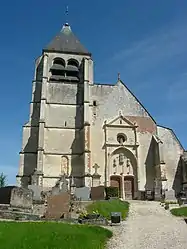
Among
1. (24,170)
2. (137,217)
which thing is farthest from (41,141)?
(137,217)

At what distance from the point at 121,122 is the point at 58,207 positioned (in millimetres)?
13626

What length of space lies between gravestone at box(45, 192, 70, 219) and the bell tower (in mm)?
8730

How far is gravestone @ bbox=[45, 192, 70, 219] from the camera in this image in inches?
473

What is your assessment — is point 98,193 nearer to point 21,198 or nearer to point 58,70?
point 21,198

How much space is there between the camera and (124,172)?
2372 cm

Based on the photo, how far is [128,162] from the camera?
947 inches

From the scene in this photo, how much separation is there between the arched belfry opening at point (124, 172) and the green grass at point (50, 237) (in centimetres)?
1441

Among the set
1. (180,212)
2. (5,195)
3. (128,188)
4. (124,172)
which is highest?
(124,172)

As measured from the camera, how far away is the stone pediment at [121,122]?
80.7ft

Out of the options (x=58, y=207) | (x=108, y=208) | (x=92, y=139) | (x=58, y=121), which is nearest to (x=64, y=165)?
(x=92, y=139)

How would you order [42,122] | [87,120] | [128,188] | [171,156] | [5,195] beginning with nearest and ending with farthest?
[5,195], [42,122], [128,188], [87,120], [171,156]

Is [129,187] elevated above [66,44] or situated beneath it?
situated beneath

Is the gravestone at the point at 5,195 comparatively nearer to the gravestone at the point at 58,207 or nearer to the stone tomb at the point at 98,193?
the gravestone at the point at 58,207

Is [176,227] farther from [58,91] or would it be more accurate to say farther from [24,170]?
[58,91]
